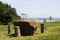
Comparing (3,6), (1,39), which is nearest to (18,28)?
(1,39)

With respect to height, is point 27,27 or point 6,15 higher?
point 6,15

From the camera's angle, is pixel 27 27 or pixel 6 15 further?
pixel 6 15

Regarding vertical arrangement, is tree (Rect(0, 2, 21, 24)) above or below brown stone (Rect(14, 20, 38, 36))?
above

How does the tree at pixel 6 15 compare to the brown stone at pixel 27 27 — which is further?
the tree at pixel 6 15

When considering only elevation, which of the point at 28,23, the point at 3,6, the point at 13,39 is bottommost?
the point at 13,39

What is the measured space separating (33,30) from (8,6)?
4928 centimetres

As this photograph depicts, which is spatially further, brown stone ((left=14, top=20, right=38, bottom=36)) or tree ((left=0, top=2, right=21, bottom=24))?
tree ((left=0, top=2, right=21, bottom=24))

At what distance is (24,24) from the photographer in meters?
31.5

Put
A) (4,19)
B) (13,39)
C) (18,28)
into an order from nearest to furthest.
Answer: (13,39), (18,28), (4,19)

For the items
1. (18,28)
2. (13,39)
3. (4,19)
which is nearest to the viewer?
(13,39)

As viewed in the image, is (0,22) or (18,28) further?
(0,22)

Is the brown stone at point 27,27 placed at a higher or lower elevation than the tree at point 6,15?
lower

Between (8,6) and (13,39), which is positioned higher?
(8,6)

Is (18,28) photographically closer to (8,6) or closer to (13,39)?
(13,39)
